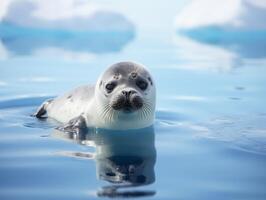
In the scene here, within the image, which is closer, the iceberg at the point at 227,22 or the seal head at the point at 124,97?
the seal head at the point at 124,97

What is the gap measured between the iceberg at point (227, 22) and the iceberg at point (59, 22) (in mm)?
1988

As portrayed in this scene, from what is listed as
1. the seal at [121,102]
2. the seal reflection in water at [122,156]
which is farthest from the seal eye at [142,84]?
the seal reflection in water at [122,156]

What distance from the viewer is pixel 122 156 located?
3.17m

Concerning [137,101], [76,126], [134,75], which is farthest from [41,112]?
[137,101]

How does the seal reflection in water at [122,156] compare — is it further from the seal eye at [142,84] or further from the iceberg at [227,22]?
the iceberg at [227,22]

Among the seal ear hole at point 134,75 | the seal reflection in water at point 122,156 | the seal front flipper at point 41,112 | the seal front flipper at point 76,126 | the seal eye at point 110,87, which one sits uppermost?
the seal front flipper at point 41,112

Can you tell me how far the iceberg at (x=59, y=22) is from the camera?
15055 millimetres

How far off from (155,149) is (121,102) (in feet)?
1.44

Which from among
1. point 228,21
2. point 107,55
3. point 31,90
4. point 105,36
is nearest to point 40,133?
point 31,90

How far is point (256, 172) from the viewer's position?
2.95m

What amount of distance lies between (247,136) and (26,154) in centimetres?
165

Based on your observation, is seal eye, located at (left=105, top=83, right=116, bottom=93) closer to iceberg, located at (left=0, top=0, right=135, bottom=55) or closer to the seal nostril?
the seal nostril

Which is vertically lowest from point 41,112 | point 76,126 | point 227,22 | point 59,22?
point 76,126

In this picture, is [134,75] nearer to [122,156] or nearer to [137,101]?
[137,101]
